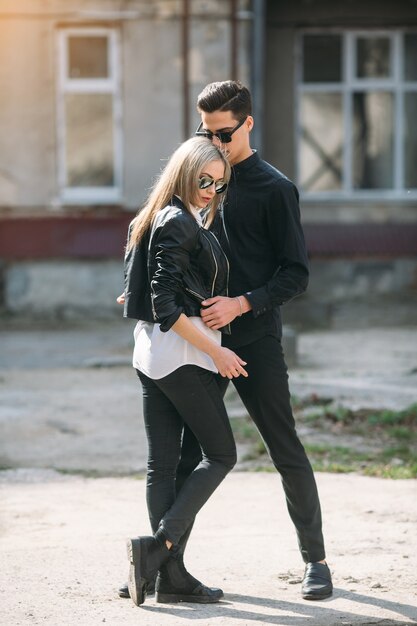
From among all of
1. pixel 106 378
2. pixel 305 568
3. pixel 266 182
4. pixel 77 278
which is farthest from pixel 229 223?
pixel 77 278

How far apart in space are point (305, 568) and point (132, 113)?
11778 millimetres

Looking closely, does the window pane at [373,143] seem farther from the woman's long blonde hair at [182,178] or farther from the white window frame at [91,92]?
the woman's long blonde hair at [182,178]

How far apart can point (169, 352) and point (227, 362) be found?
211 millimetres

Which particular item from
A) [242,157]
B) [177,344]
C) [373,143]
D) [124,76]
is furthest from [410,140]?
[177,344]

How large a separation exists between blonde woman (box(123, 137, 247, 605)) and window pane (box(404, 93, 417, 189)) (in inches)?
510

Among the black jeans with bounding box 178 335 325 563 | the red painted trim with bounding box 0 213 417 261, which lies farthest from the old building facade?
the black jeans with bounding box 178 335 325 563

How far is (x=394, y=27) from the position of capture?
16.7 meters

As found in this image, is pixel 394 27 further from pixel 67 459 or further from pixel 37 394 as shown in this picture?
pixel 67 459

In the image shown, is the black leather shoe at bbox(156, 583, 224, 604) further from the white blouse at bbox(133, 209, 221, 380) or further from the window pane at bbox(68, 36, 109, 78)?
the window pane at bbox(68, 36, 109, 78)

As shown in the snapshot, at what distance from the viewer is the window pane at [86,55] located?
15.8 m

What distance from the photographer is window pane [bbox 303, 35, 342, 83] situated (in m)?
16.7

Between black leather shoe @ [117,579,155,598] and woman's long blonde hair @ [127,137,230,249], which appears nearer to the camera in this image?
woman's long blonde hair @ [127,137,230,249]

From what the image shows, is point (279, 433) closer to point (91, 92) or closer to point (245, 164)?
point (245, 164)

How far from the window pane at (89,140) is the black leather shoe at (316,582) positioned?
11946 mm
